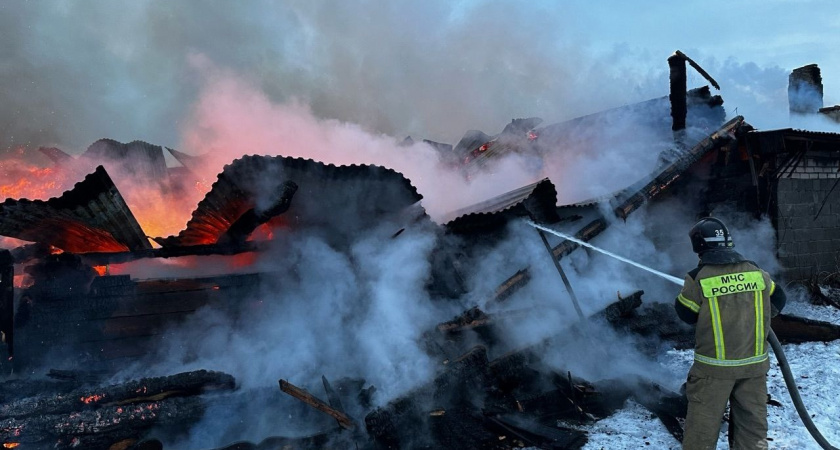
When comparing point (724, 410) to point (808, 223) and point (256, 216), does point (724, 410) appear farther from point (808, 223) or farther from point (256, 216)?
point (808, 223)

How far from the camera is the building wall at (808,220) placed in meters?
10.9

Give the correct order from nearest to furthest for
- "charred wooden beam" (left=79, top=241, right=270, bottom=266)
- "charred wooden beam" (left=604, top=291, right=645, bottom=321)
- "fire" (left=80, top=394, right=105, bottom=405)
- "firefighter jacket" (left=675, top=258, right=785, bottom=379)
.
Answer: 1. "firefighter jacket" (left=675, top=258, right=785, bottom=379)
2. "fire" (left=80, top=394, right=105, bottom=405)
3. "charred wooden beam" (left=79, top=241, right=270, bottom=266)
4. "charred wooden beam" (left=604, top=291, right=645, bottom=321)

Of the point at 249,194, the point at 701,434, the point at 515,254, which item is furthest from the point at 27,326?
the point at 701,434

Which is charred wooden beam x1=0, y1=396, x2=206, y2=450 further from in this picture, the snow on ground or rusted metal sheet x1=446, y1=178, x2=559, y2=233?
the snow on ground

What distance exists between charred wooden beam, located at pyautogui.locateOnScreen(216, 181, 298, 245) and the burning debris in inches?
1.0

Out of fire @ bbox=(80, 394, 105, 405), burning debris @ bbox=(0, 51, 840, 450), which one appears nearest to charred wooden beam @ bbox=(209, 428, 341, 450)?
burning debris @ bbox=(0, 51, 840, 450)

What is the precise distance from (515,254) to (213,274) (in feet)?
15.4

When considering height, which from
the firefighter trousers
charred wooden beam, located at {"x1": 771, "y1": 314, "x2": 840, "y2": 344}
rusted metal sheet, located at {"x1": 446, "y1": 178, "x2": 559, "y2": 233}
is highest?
rusted metal sheet, located at {"x1": 446, "y1": 178, "x2": 559, "y2": 233}

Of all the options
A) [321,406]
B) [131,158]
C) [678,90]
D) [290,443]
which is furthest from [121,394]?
[678,90]

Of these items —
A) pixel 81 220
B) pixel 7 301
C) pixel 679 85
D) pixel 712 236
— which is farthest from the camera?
pixel 679 85

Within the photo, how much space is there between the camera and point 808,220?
1136cm

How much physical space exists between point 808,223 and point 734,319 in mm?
10312

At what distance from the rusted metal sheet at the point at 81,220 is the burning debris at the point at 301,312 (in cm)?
3

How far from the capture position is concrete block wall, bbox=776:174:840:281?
1091 cm
